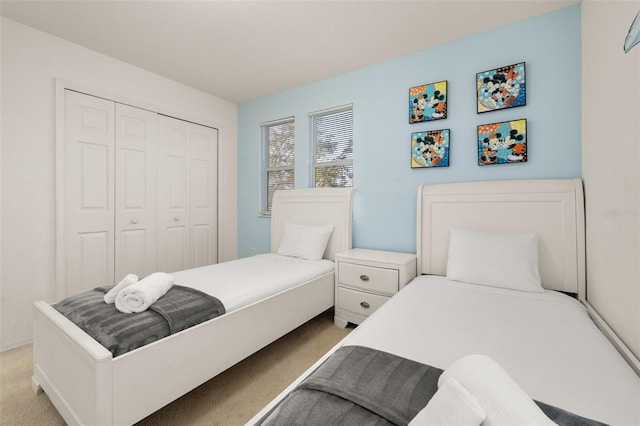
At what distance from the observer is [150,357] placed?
47.5 inches

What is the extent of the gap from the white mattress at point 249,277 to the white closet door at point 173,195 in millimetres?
1151

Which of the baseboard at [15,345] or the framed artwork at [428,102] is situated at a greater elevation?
the framed artwork at [428,102]

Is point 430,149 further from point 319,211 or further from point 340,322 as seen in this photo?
point 340,322

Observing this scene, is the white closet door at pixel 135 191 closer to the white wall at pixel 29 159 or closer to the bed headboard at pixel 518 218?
the white wall at pixel 29 159

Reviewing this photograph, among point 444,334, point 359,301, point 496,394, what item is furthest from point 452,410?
point 359,301

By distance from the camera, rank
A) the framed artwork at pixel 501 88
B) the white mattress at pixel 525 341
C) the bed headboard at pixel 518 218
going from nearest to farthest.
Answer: the white mattress at pixel 525 341
the bed headboard at pixel 518 218
the framed artwork at pixel 501 88

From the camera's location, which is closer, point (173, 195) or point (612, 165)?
point (612, 165)

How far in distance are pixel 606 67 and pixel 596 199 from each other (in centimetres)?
69

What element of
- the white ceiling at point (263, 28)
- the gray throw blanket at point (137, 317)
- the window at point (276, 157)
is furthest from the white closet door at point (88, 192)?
the window at point (276, 157)

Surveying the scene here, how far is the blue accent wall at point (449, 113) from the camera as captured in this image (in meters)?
1.93

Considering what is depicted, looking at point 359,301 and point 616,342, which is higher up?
point 616,342

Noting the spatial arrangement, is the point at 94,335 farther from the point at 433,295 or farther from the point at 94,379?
the point at 433,295

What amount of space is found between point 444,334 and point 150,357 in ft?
4.16

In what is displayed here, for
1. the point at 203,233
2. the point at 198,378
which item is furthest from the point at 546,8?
the point at 203,233
